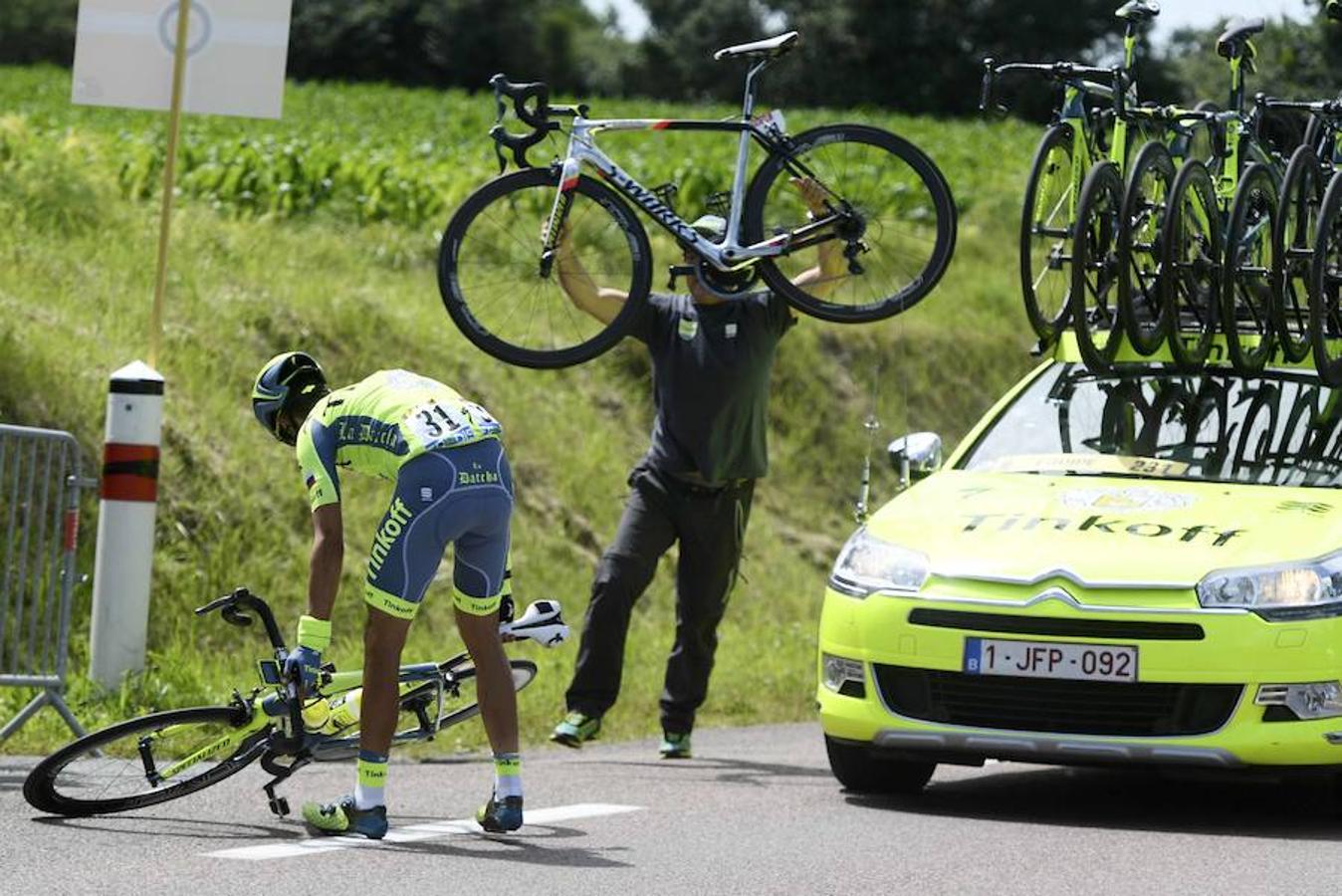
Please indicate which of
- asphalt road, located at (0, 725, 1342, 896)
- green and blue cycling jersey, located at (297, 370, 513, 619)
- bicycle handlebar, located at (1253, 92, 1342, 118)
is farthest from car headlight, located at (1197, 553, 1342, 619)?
bicycle handlebar, located at (1253, 92, 1342, 118)

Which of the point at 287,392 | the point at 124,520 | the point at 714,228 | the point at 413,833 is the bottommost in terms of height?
the point at 413,833

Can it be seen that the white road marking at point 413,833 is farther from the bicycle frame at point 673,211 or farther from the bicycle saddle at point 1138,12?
the bicycle saddle at point 1138,12

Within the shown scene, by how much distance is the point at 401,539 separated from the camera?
8391mm

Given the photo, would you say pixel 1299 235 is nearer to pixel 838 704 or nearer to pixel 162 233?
pixel 838 704

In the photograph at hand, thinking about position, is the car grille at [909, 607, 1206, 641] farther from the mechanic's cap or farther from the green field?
the green field

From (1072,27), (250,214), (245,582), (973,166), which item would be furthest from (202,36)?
(1072,27)

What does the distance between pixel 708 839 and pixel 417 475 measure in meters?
1.55

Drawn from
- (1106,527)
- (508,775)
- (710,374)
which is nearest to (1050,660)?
(1106,527)

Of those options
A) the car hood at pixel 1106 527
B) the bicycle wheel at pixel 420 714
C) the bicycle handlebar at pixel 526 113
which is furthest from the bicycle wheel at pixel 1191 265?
the bicycle wheel at pixel 420 714

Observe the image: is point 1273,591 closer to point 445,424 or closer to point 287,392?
point 445,424

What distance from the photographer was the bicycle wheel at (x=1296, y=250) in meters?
10.3

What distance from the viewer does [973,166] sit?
30984 mm

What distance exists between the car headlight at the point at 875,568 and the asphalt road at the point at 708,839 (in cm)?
82

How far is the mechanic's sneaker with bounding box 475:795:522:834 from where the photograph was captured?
849 centimetres
